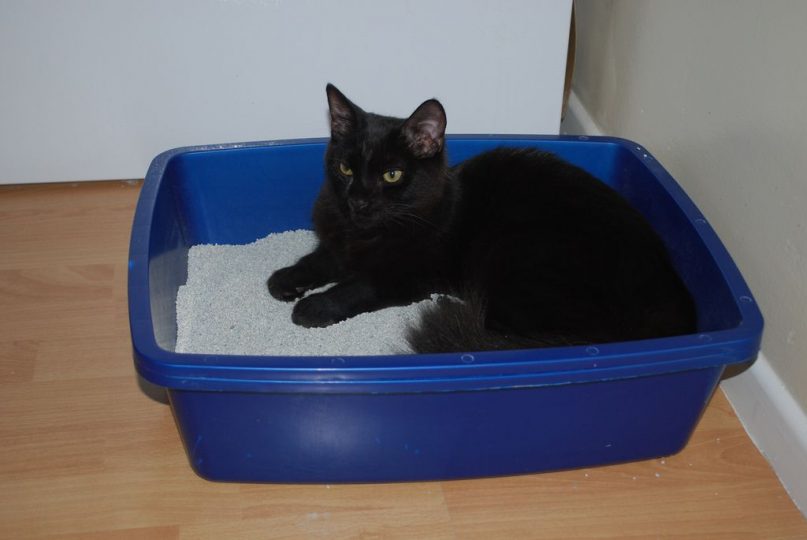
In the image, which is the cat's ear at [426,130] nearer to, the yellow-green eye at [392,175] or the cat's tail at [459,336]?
the yellow-green eye at [392,175]

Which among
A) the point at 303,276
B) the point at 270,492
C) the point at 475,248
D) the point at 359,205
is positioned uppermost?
the point at 359,205

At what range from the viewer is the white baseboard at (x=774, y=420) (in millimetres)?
1195

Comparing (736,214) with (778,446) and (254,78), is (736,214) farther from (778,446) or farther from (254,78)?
(254,78)

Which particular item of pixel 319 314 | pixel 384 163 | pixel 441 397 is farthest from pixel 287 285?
pixel 441 397

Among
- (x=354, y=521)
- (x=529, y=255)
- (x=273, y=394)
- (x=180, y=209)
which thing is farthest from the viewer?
(x=180, y=209)

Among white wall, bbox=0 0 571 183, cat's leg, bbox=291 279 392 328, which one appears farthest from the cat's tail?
white wall, bbox=0 0 571 183

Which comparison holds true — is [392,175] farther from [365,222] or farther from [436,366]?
[436,366]

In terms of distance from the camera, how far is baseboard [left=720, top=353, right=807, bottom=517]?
3.92 ft

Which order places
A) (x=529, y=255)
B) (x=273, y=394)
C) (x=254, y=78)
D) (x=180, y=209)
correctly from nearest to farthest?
(x=273, y=394), (x=529, y=255), (x=180, y=209), (x=254, y=78)

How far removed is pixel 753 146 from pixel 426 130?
0.56 metres

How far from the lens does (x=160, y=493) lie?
3.94ft

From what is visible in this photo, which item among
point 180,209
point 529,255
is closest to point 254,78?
point 180,209

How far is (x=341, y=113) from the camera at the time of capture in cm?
137

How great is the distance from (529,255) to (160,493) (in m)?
0.74
